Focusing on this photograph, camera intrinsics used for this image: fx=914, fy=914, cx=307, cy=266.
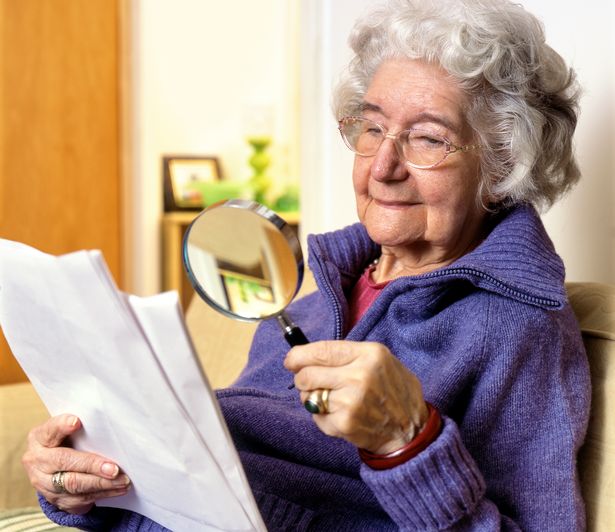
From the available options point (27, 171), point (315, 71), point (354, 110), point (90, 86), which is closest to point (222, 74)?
point (90, 86)

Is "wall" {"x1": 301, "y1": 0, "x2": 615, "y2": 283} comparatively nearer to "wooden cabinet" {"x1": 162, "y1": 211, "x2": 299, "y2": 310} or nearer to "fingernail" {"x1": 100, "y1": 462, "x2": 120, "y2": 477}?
"fingernail" {"x1": 100, "y1": 462, "x2": 120, "y2": 477}

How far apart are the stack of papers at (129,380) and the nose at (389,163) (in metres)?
0.49

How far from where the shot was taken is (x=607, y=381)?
1.18 metres

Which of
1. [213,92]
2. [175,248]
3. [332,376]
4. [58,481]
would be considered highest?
[213,92]

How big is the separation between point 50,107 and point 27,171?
0.29 m

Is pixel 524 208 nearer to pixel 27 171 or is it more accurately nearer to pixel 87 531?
pixel 87 531

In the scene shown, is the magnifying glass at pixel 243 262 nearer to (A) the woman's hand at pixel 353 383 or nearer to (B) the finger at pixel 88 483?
(A) the woman's hand at pixel 353 383

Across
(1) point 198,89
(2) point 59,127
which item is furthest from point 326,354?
(1) point 198,89

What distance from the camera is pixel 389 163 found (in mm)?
1216

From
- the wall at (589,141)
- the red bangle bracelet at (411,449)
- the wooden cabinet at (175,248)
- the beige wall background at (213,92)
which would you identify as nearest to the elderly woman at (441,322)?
the red bangle bracelet at (411,449)

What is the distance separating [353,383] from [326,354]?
37 mm

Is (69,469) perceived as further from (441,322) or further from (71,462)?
(441,322)

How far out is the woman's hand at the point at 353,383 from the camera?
85 centimetres

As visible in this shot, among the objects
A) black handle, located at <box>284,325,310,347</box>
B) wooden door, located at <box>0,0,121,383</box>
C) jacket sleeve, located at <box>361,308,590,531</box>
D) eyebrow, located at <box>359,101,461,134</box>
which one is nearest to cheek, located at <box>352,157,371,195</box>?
eyebrow, located at <box>359,101,461,134</box>
